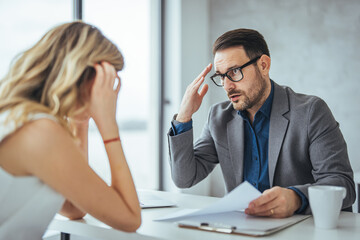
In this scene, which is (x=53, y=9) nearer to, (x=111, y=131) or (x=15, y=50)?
(x=15, y=50)

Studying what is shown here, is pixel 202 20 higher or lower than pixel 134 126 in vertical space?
higher

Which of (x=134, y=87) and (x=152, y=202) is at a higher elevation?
(x=134, y=87)

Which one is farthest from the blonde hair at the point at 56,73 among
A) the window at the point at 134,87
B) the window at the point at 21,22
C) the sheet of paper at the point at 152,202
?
the window at the point at 134,87

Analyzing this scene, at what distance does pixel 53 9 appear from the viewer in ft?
8.59

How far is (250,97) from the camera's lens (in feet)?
5.50

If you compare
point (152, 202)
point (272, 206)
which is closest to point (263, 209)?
point (272, 206)

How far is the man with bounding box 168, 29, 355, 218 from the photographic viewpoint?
1477 millimetres

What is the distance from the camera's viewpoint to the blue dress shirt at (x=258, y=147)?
1.64 meters

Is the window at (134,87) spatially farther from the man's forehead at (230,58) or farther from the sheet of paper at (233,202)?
the sheet of paper at (233,202)

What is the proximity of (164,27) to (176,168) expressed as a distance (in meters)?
2.44

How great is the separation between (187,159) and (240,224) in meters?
0.62

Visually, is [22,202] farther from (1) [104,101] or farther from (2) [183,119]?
(2) [183,119]

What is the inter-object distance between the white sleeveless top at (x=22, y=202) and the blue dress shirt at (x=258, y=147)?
3.01ft

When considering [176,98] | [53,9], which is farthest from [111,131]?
[176,98]
